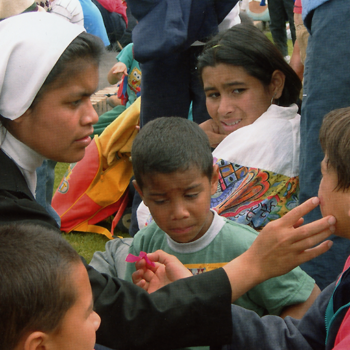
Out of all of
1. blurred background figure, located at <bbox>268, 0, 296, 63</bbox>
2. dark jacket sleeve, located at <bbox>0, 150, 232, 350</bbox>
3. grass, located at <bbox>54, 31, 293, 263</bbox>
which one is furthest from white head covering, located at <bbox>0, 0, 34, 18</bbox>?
blurred background figure, located at <bbox>268, 0, 296, 63</bbox>

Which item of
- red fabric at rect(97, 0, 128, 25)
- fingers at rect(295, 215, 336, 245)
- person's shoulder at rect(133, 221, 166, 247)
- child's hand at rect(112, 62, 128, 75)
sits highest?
fingers at rect(295, 215, 336, 245)

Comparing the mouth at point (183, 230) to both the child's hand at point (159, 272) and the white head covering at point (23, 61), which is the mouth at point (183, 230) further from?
the white head covering at point (23, 61)

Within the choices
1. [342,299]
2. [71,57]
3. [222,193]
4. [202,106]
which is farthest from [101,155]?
[342,299]

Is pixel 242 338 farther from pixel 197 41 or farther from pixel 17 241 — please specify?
pixel 197 41

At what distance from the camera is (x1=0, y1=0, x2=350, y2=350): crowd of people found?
1156 millimetres

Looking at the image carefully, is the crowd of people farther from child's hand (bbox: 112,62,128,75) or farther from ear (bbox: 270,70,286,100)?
child's hand (bbox: 112,62,128,75)

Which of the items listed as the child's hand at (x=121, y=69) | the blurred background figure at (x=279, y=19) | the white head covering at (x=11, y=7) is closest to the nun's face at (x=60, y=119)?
the white head covering at (x=11, y=7)

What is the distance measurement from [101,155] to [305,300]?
2268 millimetres

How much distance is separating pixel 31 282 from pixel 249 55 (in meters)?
1.79

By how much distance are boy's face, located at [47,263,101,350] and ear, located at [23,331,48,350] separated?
0.05 ft

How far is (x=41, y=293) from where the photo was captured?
1.05 metres

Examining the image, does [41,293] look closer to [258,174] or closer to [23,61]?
[23,61]

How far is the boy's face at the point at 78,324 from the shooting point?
3.61ft

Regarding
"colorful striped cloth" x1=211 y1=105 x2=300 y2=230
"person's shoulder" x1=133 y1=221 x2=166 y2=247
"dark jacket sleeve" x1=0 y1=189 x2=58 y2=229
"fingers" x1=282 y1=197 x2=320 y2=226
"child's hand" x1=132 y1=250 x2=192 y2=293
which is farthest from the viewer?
"colorful striped cloth" x1=211 y1=105 x2=300 y2=230
